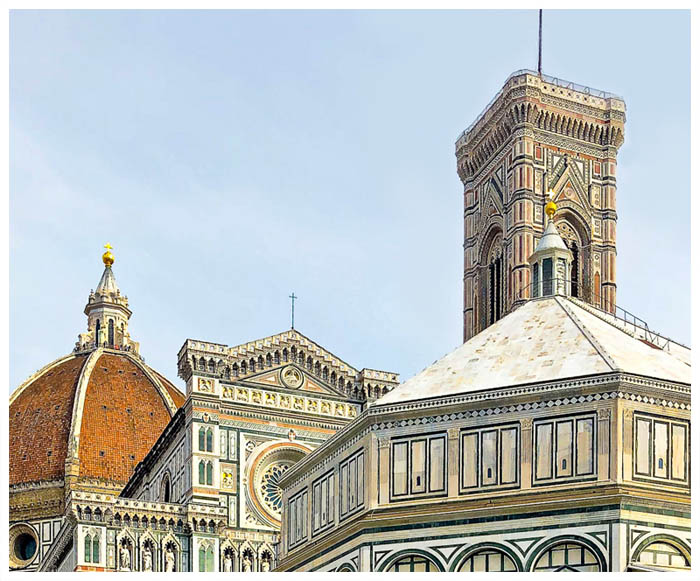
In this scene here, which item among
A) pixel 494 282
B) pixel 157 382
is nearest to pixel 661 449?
pixel 494 282

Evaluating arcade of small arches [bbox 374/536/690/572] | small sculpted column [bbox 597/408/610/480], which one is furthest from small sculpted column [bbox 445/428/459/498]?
small sculpted column [bbox 597/408/610/480]

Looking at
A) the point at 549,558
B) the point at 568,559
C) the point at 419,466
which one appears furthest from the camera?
the point at 419,466

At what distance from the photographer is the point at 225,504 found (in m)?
51.7

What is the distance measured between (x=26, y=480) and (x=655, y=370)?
192 ft

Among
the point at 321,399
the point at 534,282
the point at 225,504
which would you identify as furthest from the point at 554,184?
the point at 534,282

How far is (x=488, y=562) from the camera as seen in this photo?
27.7 m

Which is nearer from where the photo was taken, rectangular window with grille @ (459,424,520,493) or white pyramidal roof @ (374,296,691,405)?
rectangular window with grille @ (459,424,520,493)

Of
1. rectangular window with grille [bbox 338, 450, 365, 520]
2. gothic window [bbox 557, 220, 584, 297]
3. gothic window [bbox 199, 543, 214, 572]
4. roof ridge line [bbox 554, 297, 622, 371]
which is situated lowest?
gothic window [bbox 199, 543, 214, 572]

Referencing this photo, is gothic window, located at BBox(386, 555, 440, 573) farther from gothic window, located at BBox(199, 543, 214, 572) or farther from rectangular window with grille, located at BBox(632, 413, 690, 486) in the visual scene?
gothic window, located at BBox(199, 543, 214, 572)

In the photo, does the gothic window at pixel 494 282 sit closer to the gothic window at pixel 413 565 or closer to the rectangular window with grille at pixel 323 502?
the rectangular window with grille at pixel 323 502

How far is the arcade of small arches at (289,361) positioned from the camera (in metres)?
52.9

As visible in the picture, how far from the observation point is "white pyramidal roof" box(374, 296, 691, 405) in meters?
29.3

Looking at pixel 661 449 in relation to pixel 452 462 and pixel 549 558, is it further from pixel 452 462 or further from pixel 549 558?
pixel 452 462

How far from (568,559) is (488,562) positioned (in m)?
1.55
